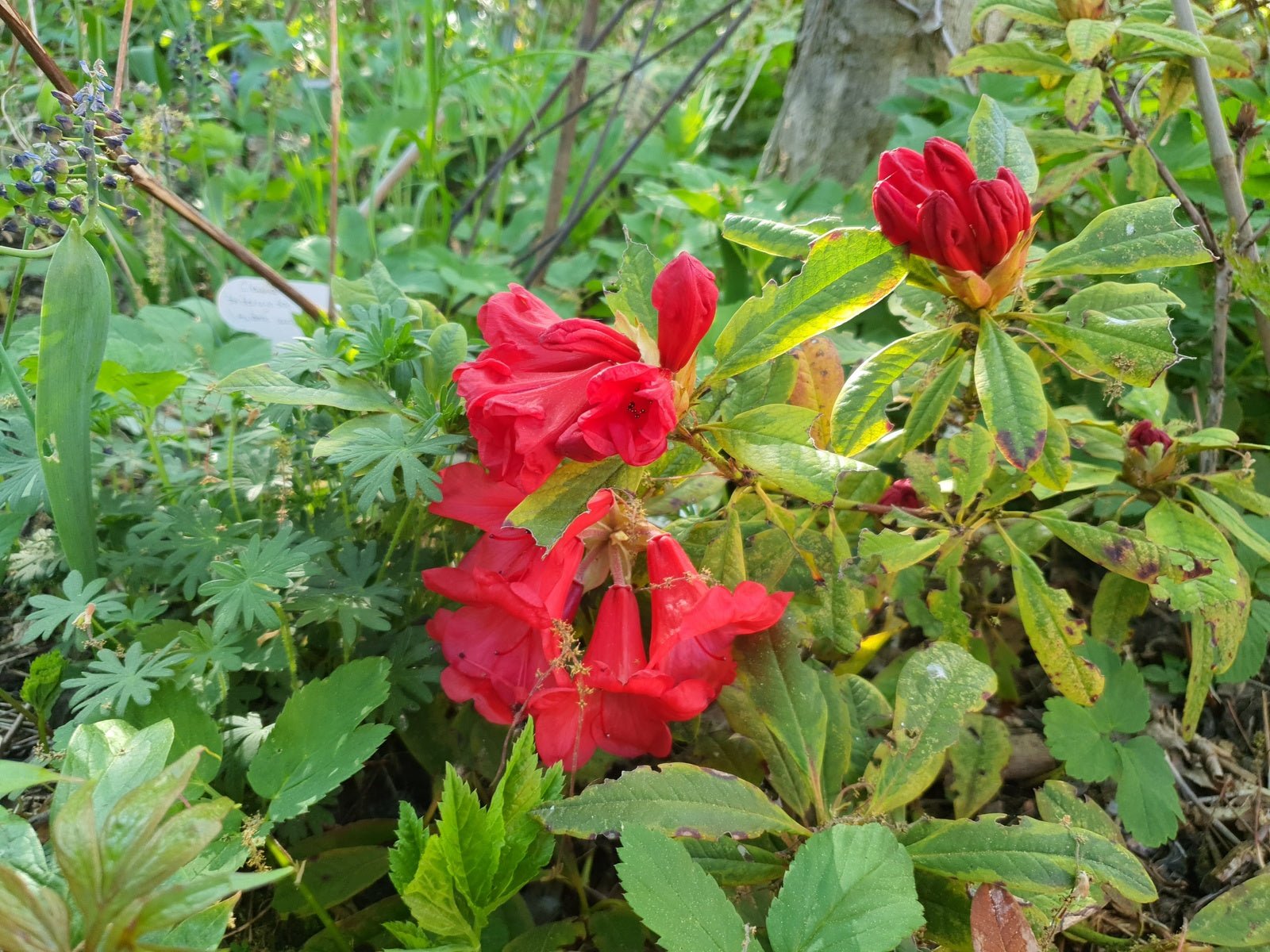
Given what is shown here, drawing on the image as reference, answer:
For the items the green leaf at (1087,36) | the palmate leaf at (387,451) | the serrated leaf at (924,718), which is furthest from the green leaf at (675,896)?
the green leaf at (1087,36)

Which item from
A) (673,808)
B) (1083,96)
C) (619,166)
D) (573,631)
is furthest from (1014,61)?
(673,808)

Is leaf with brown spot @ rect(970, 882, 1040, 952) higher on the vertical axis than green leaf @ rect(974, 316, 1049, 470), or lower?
lower

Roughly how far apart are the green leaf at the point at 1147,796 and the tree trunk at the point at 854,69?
5.71 ft

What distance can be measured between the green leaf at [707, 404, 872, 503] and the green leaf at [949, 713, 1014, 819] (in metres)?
0.48

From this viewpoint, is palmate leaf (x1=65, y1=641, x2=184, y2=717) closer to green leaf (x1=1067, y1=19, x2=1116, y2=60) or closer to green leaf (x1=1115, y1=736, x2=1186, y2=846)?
green leaf (x1=1115, y1=736, x2=1186, y2=846)

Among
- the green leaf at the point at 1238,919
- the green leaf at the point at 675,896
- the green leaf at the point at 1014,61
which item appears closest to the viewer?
the green leaf at the point at 675,896

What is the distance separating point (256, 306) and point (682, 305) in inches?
47.2

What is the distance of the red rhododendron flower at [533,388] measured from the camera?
2.85ft

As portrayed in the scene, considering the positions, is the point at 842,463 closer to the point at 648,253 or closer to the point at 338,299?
the point at 648,253

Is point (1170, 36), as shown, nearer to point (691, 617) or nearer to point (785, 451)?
point (785, 451)

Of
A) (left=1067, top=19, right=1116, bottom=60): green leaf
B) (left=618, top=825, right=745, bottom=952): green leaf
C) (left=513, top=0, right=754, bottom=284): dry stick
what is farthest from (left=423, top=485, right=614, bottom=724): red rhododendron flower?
(left=513, top=0, right=754, bottom=284): dry stick

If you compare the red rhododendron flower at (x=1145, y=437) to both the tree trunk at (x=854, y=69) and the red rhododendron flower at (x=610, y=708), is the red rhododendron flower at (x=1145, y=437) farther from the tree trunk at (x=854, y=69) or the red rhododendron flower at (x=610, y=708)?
the tree trunk at (x=854, y=69)

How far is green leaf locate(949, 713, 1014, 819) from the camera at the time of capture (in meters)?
1.18

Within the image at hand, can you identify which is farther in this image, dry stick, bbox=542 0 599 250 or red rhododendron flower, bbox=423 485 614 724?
dry stick, bbox=542 0 599 250
